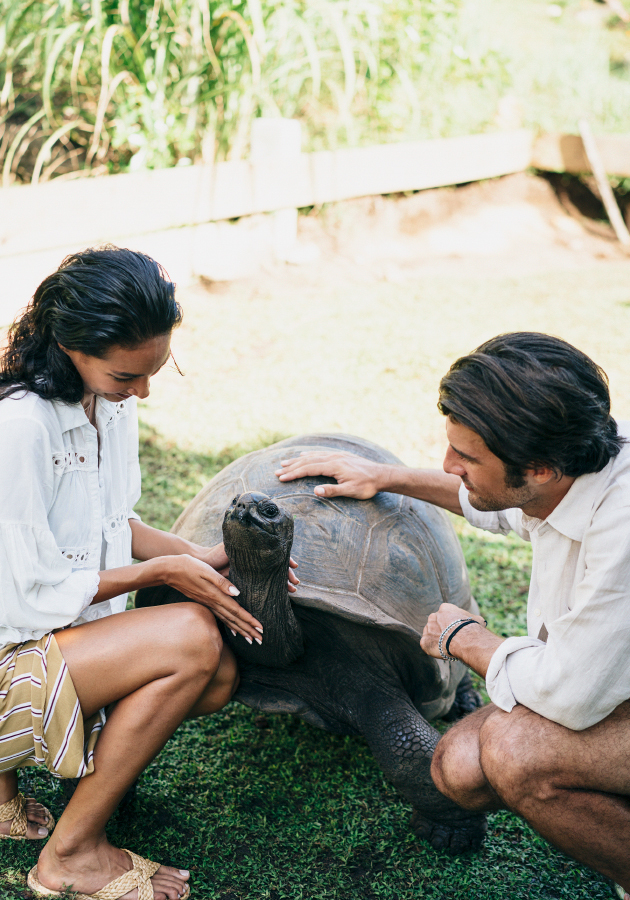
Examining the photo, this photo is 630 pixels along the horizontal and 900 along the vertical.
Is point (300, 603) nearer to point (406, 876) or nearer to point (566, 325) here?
point (406, 876)

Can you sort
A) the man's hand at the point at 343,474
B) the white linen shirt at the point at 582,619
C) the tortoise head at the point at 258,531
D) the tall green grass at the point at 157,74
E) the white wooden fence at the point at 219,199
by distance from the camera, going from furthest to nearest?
the tall green grass at the point at 157,74
the white wooden fence at the point at 219,199
the man's hand at the point at 343,474
the tortoise head at the point at 258,531
the white linen shirt at the point at 582,619

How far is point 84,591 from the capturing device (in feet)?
6.03

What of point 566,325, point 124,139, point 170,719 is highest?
point 124,139

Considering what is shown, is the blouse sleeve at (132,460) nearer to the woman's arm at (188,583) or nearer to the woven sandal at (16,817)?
the woman's arm at (188,583)

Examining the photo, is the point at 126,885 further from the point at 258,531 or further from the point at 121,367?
the point at 121,367

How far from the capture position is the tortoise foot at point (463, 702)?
9.07ft

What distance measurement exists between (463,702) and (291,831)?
848 mm

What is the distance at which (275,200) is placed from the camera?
254 inches

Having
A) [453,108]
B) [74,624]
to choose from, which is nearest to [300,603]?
[74,624]

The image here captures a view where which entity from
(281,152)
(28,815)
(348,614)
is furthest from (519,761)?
(281,152)

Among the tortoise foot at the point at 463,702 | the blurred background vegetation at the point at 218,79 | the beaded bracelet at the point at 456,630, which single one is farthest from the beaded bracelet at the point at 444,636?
the blurred background vegetation at the point at 218,79

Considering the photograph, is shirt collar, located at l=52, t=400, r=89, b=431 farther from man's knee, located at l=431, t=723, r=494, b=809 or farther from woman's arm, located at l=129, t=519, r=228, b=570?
man's knee, located at l=431, t=723, r=494, b=809

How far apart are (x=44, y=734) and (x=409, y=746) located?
3.20 feet

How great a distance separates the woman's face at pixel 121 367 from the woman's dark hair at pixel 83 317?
17mm
